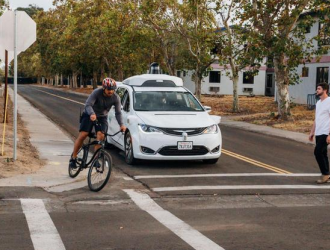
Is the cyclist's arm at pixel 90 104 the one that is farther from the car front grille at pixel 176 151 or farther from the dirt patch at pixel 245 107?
the dirt patch at pixel 245 107

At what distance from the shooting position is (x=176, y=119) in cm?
1226

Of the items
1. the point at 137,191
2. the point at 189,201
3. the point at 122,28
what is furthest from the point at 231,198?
the point at 122,28

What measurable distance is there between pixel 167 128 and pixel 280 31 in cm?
1607

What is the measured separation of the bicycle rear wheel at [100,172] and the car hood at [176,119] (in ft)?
8.48

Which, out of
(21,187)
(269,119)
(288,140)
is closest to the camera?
(21,187)

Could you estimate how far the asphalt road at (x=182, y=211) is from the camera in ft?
21.2

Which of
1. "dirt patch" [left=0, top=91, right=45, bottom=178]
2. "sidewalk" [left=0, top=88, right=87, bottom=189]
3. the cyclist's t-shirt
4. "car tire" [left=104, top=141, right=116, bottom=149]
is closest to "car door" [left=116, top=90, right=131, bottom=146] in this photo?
"sidewalk" [left=0, top=88, right=87, bottom=189]

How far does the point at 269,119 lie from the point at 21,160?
1799 centimetres

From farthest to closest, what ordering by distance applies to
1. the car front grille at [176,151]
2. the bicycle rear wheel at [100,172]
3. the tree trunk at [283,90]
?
the tree trunk at [283,90] → the car front grille at [176,151] → the bicycle rear wheel at [100,172]

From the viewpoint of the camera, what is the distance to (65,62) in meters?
71.9

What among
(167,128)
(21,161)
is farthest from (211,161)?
(21,161)

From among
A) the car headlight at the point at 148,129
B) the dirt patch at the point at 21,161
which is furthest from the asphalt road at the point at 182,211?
the dirt patch at the point at 21,161

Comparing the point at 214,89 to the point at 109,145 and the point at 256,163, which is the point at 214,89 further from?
the point at 256,163

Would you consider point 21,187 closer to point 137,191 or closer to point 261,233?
point 137,191
